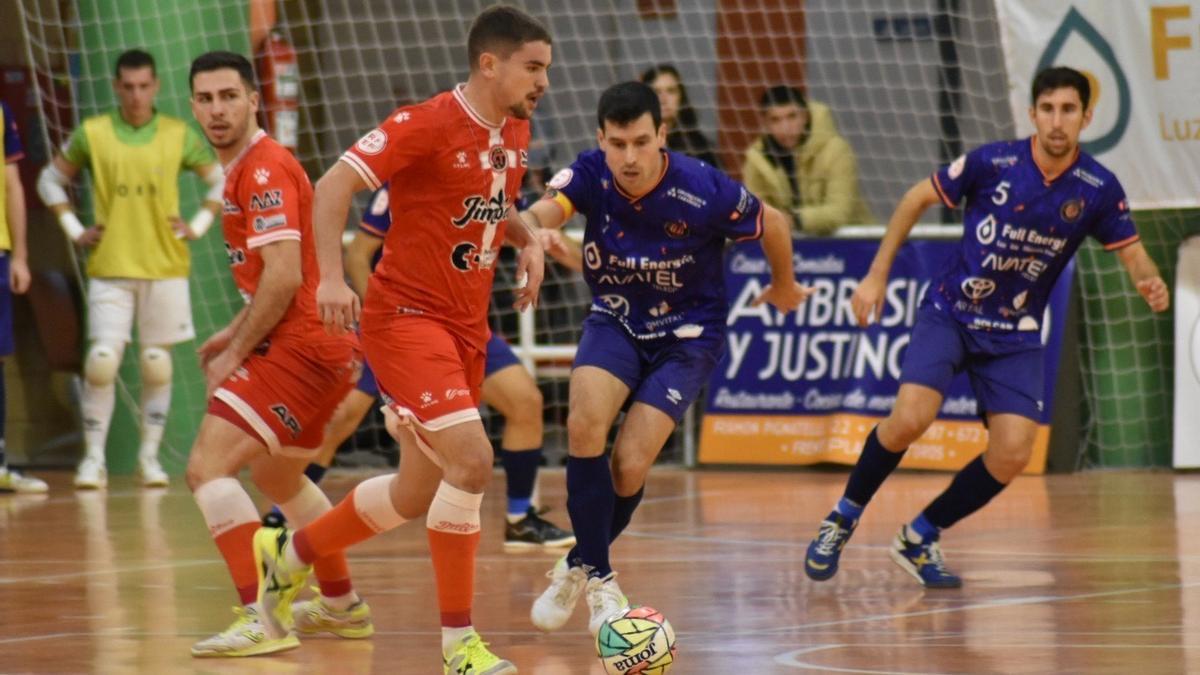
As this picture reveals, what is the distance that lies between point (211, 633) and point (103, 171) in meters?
5.26

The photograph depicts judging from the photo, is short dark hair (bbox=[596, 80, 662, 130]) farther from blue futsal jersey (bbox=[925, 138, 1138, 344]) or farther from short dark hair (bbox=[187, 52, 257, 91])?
blue futsal jersey (bbox=[925, 138, 1138, 344])

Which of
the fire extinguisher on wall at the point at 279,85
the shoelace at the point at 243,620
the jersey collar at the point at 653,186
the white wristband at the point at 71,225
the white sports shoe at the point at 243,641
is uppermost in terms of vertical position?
the fire extinguisher on wall at the point at 279,85

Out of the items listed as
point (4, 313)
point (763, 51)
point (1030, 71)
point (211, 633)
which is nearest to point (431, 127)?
point (211, 633)

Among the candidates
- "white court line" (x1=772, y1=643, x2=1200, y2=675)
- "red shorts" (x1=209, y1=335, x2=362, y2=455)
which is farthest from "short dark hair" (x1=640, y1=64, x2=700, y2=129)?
"white court line" (x1=772, y1=643, x2=1200, y2=675)

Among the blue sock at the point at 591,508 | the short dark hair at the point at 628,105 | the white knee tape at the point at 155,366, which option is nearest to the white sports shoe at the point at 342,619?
the blue sock at the point at 591,508

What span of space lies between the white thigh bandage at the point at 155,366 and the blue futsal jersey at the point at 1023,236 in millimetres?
5137

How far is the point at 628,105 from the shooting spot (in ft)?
19.0

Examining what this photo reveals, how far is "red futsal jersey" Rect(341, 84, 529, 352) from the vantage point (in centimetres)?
512

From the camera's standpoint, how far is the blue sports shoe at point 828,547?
21.8 feet

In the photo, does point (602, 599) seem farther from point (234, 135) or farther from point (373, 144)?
point (234, 135)

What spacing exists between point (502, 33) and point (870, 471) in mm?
2466

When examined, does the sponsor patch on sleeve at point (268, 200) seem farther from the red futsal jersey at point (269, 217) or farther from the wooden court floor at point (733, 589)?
the wooden court floor at point (733, 589)

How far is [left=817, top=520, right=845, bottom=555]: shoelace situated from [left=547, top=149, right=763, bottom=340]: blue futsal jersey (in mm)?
1000

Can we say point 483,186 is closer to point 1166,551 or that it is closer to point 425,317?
point 425,317
